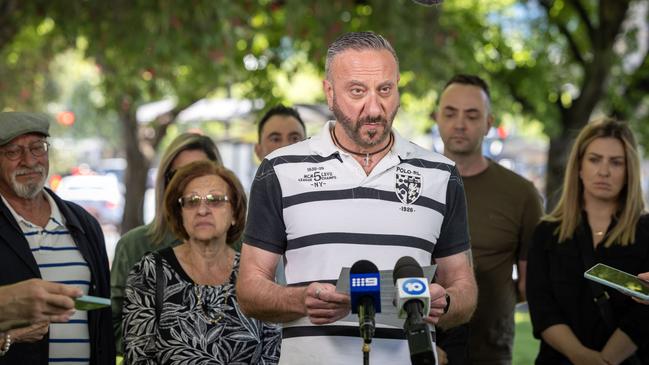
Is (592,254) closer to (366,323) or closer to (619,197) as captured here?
(619,197)

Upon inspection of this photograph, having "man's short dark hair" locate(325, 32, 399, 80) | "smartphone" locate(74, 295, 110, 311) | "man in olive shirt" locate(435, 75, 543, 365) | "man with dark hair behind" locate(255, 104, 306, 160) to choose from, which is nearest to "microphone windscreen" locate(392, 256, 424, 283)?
"man's short dark hair" locate(325, 32, 399, 80)

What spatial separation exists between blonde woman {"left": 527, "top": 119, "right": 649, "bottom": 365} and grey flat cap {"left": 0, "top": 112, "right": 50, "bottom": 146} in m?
2.83

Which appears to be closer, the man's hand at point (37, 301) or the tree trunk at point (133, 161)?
the man's hand at point (37, 301)

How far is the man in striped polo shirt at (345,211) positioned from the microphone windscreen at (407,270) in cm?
50

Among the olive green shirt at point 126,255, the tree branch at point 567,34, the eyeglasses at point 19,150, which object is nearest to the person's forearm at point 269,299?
the eyeglasses at point 19,150

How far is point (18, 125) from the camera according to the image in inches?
227

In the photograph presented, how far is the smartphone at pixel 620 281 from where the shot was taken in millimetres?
4590

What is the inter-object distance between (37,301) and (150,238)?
2336 mm

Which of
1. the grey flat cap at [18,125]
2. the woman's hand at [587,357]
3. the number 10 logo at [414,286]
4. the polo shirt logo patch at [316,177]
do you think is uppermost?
the grey flat cap at [18,125]

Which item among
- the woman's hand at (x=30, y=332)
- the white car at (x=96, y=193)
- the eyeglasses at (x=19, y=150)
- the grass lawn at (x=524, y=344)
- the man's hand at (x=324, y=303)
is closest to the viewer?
the man's hand at (x=324, y=303)

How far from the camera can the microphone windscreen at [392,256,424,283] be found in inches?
133

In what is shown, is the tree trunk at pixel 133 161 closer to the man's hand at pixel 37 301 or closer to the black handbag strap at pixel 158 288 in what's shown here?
the black handbag strap at pixel 158 288

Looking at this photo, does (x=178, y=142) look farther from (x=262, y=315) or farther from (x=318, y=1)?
(x=318, y=1)

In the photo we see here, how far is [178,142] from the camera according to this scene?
23.5 feet
